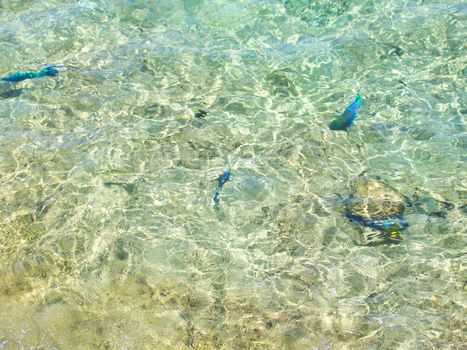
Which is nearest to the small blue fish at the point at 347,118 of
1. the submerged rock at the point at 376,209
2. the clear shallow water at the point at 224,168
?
the clear shallow water at the point at 224,168

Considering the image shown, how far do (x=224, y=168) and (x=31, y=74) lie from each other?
3497 millimetres

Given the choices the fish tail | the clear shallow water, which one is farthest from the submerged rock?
the fish tail

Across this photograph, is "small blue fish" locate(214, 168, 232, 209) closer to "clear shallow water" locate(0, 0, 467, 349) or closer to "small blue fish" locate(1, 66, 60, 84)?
"clear shallow water" locate(0, 0, 467, 349)

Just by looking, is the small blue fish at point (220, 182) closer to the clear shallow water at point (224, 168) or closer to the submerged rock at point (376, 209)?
the clear shallow water at point (224, 168)

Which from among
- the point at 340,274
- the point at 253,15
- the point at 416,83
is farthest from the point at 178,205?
the point at 253,15

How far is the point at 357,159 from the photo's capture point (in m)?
6.54

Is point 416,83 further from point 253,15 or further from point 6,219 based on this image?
point 6,219

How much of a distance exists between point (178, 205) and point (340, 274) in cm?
210

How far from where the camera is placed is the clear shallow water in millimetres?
4738

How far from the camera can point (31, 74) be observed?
7.33 meters

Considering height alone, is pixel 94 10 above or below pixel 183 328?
above

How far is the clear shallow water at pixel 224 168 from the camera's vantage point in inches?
187

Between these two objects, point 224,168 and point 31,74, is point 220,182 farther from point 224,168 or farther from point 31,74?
point 31,74

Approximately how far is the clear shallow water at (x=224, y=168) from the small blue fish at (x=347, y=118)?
17cm
